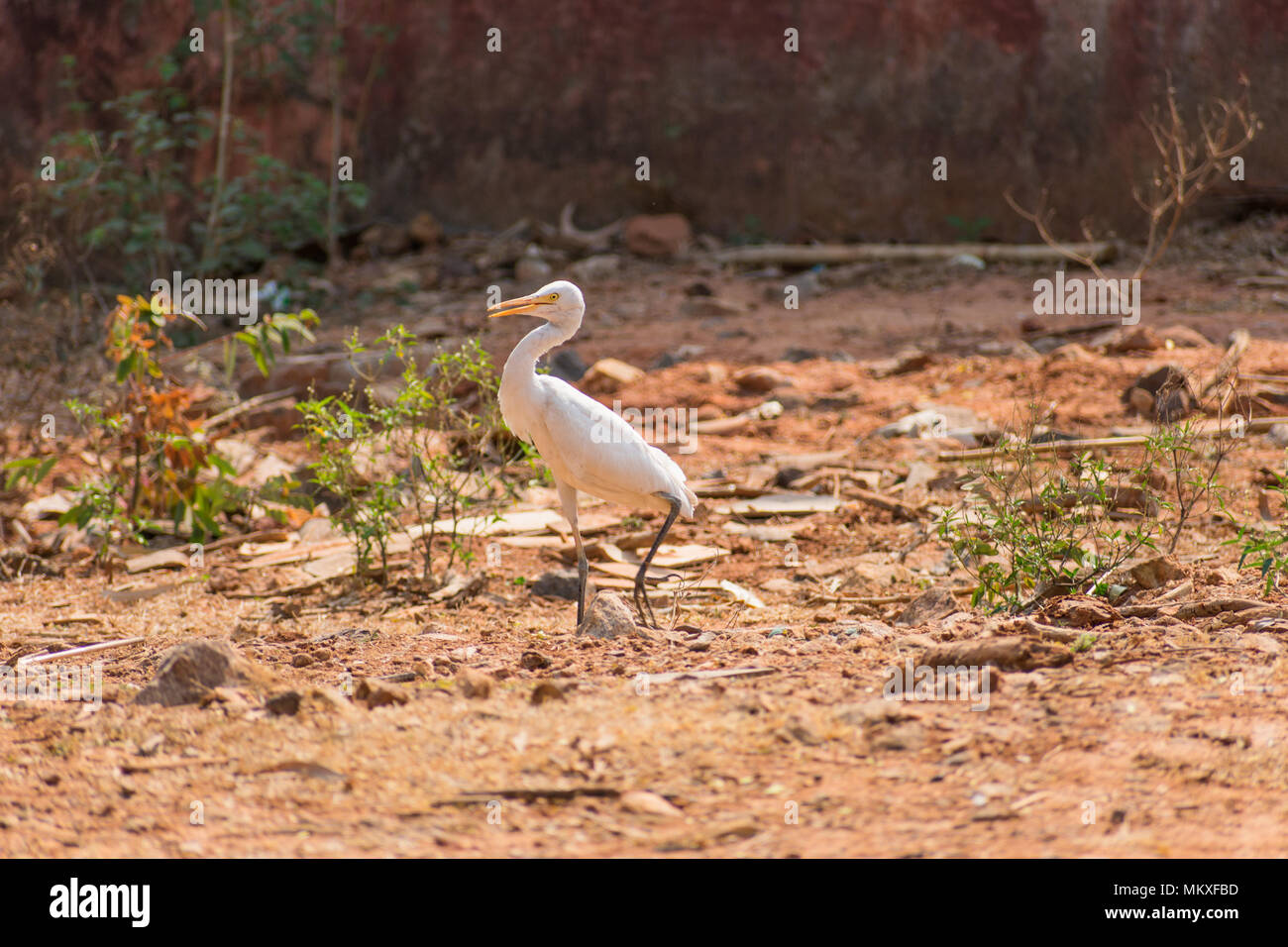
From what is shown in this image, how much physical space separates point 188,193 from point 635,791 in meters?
13.5

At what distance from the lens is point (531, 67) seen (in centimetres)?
1561

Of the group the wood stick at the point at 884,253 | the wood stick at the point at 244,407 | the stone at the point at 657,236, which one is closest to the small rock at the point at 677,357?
the wood stick at the point at 244,407

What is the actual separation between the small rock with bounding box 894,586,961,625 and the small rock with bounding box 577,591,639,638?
126cm

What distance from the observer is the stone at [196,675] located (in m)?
4.07

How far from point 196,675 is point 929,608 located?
121 inches

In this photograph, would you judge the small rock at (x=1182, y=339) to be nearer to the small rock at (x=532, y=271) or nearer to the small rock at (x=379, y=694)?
the small rock at (x=532, y=271)

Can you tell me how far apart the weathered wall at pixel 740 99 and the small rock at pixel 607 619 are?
10.9 metres

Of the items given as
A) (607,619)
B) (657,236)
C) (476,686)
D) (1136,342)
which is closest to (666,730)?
(476,686)

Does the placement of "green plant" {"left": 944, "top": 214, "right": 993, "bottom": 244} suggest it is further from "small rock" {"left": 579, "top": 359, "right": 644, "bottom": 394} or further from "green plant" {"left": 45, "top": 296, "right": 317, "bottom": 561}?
"green plant" {"left": 45, "top": 296, "right": 317, "bottom": 561}

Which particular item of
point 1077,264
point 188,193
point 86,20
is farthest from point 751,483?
point 86,20

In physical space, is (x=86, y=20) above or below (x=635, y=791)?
above

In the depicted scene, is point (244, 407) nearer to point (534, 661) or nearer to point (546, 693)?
point (534, 661)

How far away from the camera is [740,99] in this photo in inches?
Result: 598

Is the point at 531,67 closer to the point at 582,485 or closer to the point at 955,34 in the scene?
the point at 955,34
